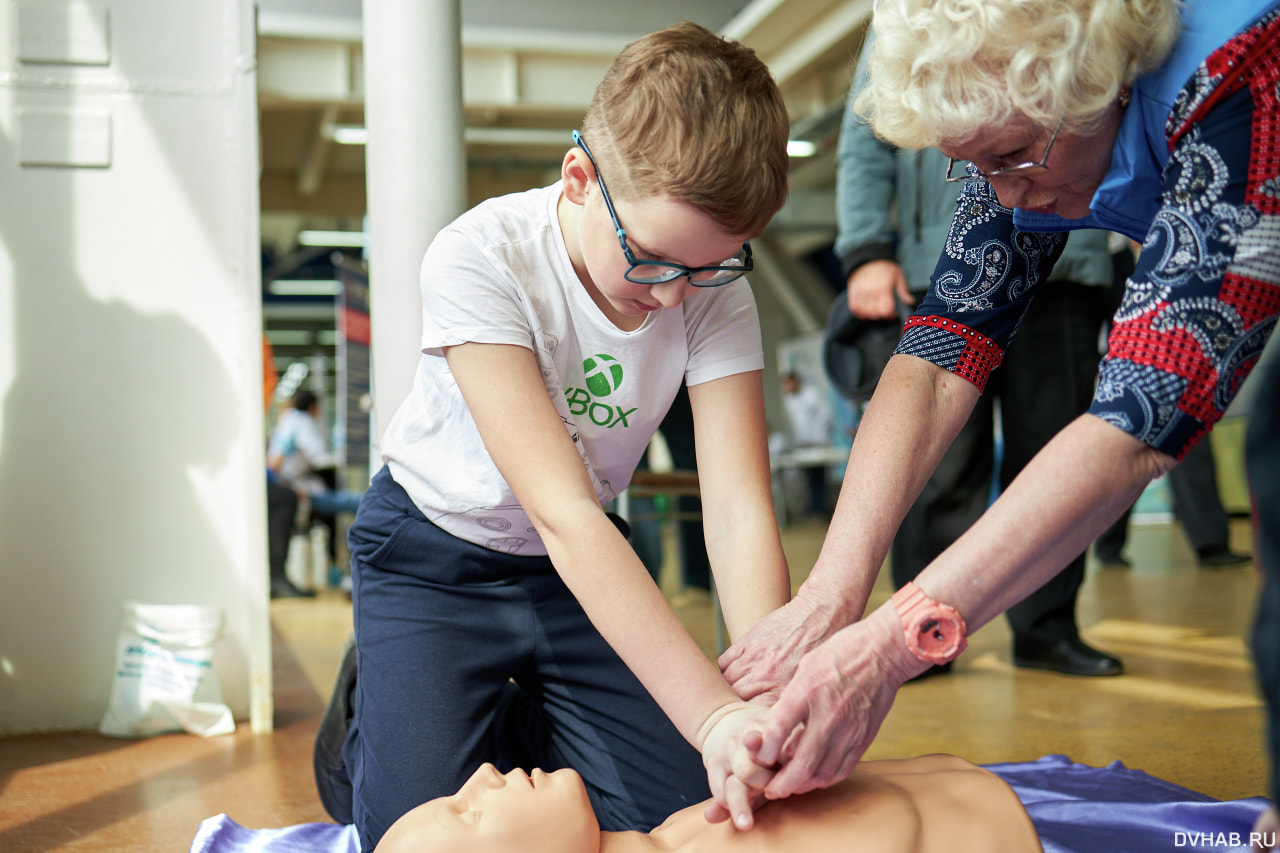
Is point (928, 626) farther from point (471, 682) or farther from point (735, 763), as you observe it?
point (471, 682)

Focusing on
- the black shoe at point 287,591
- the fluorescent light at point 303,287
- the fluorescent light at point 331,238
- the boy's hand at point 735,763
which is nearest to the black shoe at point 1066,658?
the boy's hand at point 735,763

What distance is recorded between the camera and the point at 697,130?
3.66ft

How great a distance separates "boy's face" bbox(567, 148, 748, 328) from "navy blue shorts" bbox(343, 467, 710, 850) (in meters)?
0.48

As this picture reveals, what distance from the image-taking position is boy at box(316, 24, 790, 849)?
1.14 meters

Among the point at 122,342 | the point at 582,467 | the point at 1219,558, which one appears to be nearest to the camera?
the point at 582,467

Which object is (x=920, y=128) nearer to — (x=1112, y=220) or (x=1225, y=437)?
(x=1112, y=220)

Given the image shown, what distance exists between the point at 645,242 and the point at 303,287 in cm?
1784

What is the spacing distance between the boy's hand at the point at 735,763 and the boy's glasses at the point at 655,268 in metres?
0.49

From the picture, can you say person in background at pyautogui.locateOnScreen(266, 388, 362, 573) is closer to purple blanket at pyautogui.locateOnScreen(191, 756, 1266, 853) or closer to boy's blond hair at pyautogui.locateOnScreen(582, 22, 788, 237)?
purple blanket at pyautogui.locateOnScreen(191, 756, 1266, 853)

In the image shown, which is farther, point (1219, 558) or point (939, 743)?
point (1219, 558)

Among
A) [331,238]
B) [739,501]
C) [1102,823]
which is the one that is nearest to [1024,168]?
[739,501]

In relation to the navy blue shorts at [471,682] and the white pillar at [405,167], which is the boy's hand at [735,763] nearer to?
the navy blue shorts at [471,682]

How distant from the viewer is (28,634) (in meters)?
2.59

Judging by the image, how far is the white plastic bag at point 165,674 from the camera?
2.52 m
